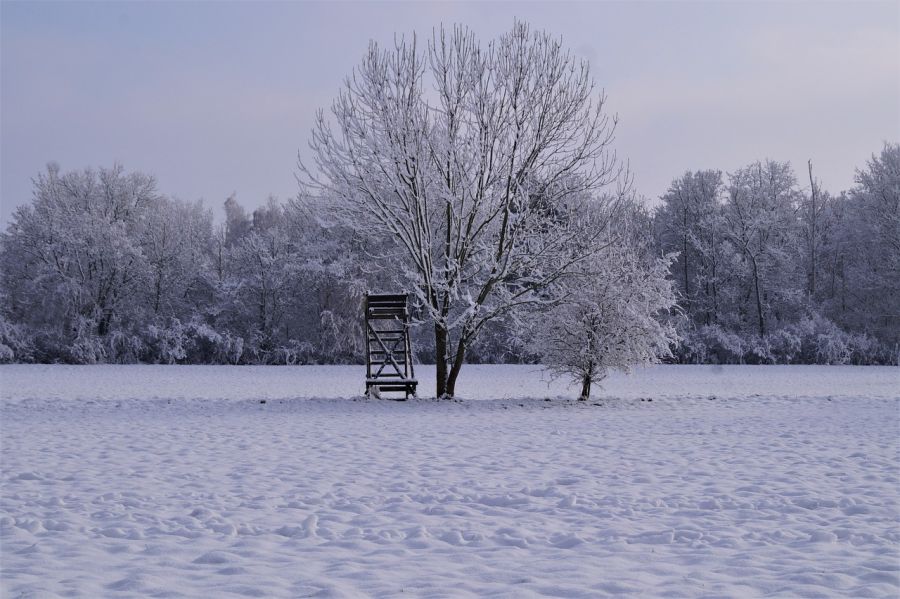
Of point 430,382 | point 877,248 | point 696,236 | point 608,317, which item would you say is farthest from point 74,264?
point 877,248

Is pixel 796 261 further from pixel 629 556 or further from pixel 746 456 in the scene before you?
pixel 629 556

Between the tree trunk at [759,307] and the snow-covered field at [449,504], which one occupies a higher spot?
the tree trunk at [759,307]

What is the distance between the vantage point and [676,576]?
4590 millimetres

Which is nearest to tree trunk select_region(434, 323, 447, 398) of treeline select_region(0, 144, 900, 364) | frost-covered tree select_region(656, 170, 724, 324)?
treeline select_region(0, 144, 900, 364)

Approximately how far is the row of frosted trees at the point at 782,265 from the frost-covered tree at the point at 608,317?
2239 cm

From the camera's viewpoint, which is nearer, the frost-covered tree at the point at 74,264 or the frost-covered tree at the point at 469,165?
the frost-covered tree at the point at 469,165

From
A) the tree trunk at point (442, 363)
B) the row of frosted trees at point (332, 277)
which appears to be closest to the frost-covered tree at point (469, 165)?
the tree trunk at point (442, 363)

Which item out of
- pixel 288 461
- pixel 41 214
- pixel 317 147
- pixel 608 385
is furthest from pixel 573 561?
pixel 41 214

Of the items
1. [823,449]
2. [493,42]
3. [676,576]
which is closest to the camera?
[676,576]

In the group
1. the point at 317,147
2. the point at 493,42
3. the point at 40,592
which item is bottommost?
the point at 40,592

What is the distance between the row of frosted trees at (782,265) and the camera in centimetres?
3800

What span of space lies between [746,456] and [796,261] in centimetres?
3749

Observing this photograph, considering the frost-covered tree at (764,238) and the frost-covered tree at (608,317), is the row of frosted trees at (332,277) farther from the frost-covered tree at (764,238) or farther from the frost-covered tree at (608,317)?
the frost-covered tree at (608,317)

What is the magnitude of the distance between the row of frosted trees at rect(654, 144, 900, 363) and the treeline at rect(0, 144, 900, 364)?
0.10 meters
